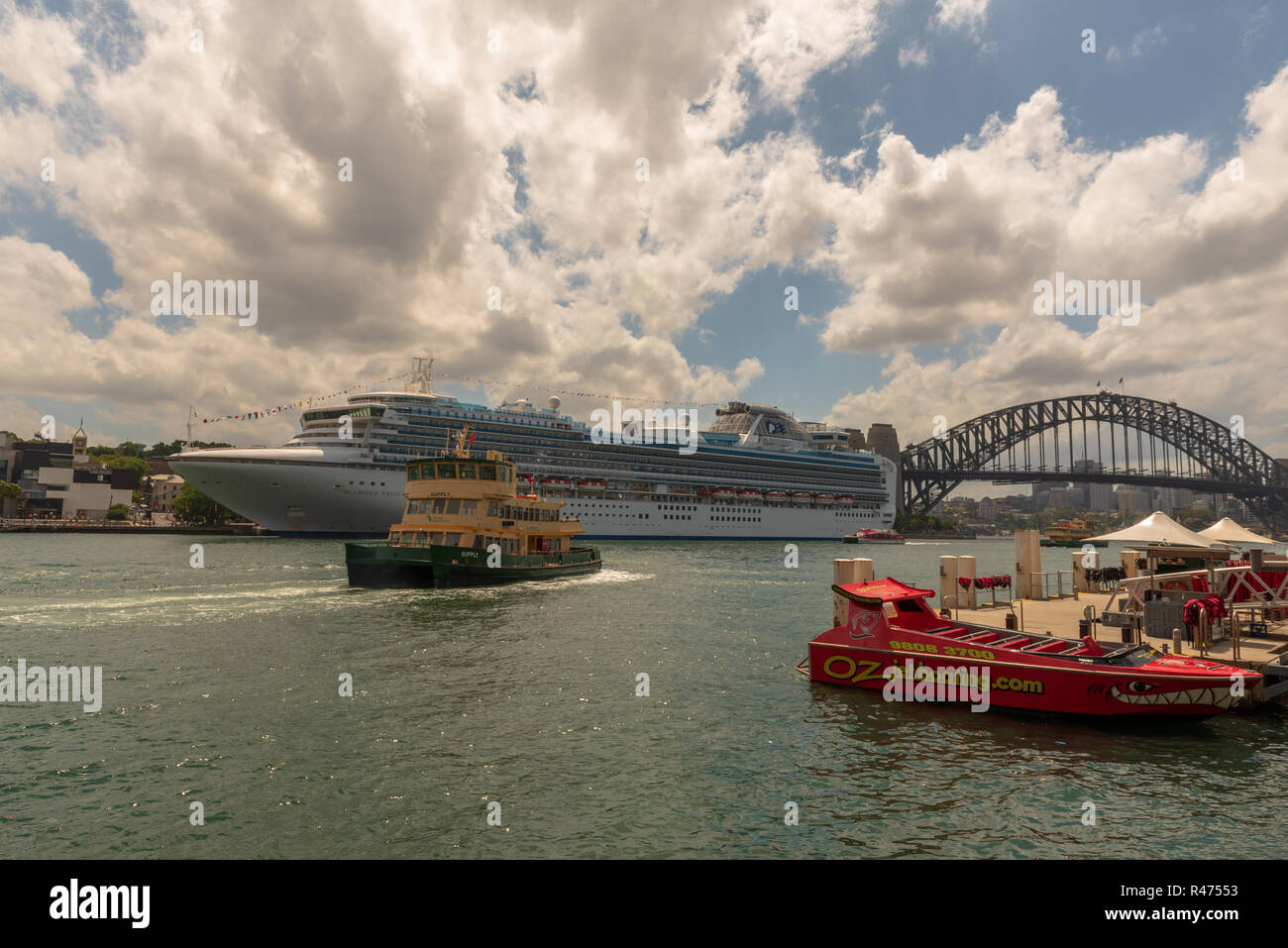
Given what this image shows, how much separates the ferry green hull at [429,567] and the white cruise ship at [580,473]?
140ft

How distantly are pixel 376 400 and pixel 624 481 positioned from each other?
126ft

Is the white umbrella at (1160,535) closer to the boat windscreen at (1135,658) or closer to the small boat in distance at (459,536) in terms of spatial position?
the boat windscreen at (1135,658)

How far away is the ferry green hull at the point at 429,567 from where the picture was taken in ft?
120

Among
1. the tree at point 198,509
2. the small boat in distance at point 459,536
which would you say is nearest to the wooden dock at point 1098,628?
the small boat in distance at point 459,536

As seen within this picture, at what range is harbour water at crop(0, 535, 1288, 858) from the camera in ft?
32.6

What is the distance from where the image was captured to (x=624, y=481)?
103688 millimetres

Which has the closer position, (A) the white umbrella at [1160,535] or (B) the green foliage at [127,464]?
(A) the white umbrella at [1160,535]

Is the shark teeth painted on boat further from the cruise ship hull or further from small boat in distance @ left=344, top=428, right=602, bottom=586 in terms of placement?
the cruise ship hull

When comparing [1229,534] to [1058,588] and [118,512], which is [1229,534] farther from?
[118,512]

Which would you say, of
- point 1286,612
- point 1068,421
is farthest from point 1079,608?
point 1068,421

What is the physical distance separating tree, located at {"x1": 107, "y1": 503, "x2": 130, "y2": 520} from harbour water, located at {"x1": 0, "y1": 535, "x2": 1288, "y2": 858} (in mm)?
122412

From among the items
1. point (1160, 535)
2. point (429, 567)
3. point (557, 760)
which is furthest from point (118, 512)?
point (1160, 535)

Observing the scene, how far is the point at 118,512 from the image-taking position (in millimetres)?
121875
